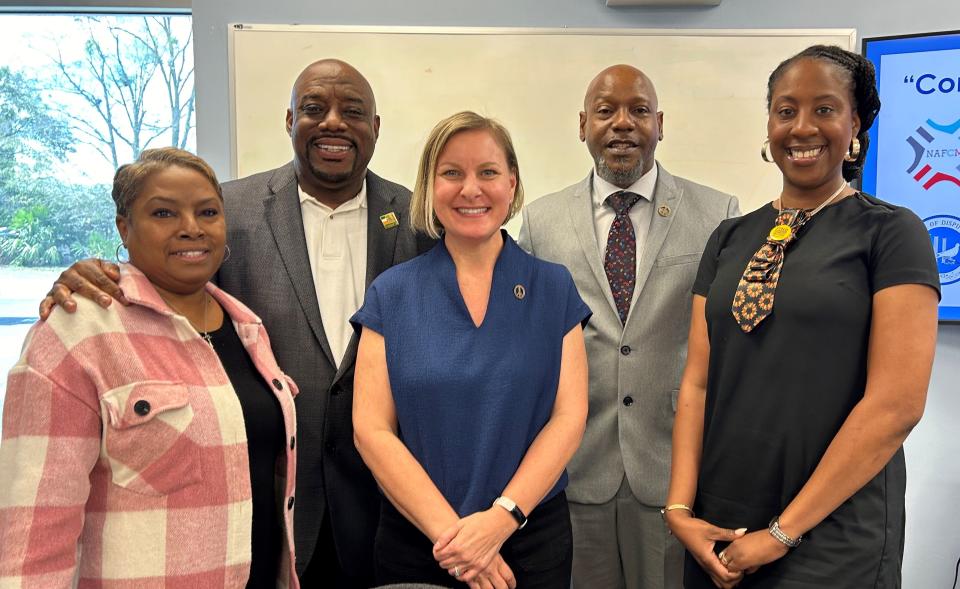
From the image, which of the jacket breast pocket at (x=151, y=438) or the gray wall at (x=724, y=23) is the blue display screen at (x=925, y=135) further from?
the jacket breast pocket at (x=151, y=438)

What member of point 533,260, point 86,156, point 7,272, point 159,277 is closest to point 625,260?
point 533,260

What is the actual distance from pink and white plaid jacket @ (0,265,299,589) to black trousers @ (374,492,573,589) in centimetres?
33

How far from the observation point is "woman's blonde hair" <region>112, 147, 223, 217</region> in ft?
4.84

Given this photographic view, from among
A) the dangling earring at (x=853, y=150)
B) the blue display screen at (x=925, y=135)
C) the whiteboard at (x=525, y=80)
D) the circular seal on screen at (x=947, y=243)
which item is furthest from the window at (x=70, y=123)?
the circular seal on screen at (x=947, y=243)

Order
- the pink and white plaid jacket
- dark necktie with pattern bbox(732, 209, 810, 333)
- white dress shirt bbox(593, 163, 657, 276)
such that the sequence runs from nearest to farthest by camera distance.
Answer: the pink and white plaid jacket
dark necktie with pattern bbox(732, 209, 810, 333)
white dress shirt bbox(593, 163, 657, 276)

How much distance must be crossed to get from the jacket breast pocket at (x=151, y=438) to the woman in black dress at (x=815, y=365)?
3.81 ft

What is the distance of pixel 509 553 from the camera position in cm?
160

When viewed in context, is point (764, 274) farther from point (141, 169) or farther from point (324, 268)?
point (141, 169)

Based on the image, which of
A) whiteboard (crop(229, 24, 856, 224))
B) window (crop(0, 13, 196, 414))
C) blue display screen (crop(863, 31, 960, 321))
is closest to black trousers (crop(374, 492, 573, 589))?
whiteboard (crop(229, 24, 856, 224))

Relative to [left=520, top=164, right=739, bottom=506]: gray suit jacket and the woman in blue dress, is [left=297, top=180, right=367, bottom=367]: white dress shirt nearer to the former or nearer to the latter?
the woman in blue dress

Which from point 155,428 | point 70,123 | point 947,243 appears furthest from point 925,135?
point 70,123

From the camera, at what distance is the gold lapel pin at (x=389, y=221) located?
205 centimetres

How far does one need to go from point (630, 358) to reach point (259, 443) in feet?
3.42

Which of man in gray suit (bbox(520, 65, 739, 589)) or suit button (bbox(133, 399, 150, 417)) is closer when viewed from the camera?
suit button (bbox(133, 399, 150, 417))
